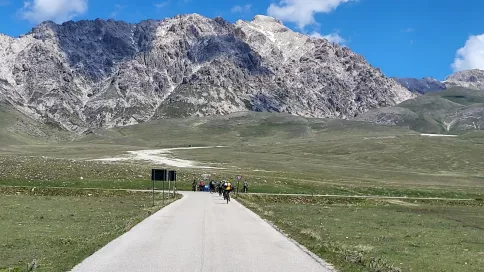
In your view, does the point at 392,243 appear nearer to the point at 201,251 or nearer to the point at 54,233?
the point at 201,251

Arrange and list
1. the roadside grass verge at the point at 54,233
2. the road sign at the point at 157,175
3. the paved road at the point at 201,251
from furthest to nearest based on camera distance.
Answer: the road sign at the point at 157,175 → the roadside grass verge at the point at 54,233 → the paved road at the point at 201,251

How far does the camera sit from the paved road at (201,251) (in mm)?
17266

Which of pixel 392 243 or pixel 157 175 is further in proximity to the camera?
pixel 157 175

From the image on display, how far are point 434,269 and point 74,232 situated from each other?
18.4 meters

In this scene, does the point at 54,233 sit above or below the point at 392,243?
above

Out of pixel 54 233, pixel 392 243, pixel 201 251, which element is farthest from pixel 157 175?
pixel 201 251

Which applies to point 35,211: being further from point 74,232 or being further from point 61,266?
point 61,266

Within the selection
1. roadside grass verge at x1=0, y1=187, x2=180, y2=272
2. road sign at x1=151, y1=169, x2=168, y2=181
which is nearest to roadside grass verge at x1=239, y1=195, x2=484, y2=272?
roadside grass verge at x1=0, y1=187, x2=180, y2=272

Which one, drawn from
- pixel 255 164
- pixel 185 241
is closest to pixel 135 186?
pixel 185 241

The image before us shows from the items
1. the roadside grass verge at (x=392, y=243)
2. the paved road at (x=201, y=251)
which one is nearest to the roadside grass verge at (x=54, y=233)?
the paved road at (x=201, y=251)

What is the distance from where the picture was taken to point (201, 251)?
67.5ft

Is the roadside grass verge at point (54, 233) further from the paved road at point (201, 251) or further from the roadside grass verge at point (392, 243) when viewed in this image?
the roadside grass verge at point (392, 243)

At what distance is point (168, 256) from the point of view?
19.2 metres

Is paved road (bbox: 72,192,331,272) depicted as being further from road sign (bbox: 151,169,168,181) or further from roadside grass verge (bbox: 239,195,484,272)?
road sign (bbox: 151,169,168,181)
